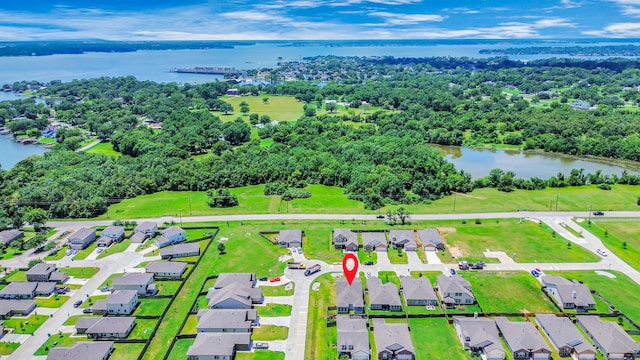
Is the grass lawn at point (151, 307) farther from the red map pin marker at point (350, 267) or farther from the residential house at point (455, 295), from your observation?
the residential house at point (455, 295)

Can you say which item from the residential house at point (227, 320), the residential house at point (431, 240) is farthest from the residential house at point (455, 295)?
the residential house at point (227, 320)

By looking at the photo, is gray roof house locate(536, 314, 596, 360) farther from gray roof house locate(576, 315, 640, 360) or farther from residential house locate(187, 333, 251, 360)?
residential house locate(187, 333, 251, 360)

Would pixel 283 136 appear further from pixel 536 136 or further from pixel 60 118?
pixel 60 118

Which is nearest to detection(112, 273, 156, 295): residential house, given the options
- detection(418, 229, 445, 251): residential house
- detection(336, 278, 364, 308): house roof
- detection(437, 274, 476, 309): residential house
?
detection(336, 278, 364, 308): house roof

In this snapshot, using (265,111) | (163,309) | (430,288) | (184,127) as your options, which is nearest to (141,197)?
(163,309)

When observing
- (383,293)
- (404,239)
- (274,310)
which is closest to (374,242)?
(404,239)

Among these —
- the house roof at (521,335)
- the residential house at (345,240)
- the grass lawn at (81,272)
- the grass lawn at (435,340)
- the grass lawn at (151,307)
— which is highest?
the residential house at (345,240)

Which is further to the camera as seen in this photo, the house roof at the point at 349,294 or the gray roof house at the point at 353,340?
the house roof at the point at 349,294
